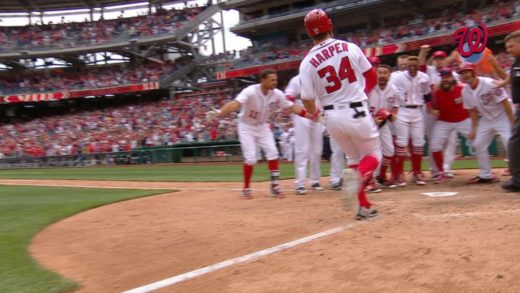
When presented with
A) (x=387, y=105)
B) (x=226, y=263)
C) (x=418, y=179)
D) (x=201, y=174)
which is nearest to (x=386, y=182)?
(x=418, y=179)

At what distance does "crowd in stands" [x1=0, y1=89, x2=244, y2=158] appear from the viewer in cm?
2505

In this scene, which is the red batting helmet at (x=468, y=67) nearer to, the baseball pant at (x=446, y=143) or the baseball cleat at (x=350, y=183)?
the baseball pant at (x=446, y=143)

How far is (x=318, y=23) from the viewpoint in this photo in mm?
4266

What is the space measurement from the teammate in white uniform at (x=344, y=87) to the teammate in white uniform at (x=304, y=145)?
8.03ft

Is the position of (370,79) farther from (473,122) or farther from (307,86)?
(473,122)

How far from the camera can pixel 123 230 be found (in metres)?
4.54

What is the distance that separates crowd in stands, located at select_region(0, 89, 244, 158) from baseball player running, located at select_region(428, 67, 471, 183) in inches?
567

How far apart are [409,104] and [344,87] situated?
9.02 feet

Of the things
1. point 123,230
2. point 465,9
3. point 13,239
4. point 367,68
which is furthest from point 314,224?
point 465,9

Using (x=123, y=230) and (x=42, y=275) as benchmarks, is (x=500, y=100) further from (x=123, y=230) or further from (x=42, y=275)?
(x=42, y=275)

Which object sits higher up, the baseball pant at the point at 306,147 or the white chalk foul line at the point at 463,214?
the baseball pant at the point at 306,147

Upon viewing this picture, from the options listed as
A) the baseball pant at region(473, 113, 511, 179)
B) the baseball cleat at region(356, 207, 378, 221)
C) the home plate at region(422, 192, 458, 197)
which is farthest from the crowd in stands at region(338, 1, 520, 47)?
the baseball cleat at region(356, 207, 378, 221)

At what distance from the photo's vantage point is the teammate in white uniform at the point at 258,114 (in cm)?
649

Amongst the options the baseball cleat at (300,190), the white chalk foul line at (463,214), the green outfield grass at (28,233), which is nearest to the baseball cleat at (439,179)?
the baseball cleat at (300,190)
